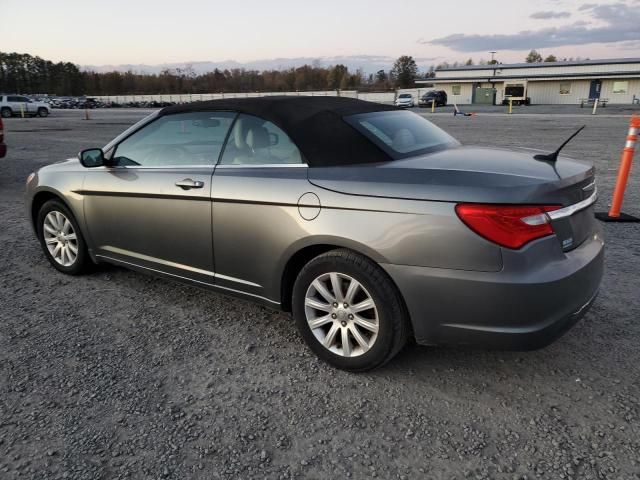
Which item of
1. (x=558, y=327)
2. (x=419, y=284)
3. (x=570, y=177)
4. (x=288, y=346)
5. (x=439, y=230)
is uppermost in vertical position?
(x=570, y=177)

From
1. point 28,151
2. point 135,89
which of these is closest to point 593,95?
point 28,151

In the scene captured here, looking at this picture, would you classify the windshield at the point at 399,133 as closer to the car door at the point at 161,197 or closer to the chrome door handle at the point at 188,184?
the car door at the point at 161,197

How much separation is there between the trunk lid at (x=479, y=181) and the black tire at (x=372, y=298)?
391mm

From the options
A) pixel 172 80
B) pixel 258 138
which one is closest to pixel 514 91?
pixel 258 138

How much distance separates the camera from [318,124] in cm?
322

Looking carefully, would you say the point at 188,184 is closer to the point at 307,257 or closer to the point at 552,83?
the point at 307,257

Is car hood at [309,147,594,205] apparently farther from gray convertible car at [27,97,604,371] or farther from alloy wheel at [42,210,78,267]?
alloy wheel at [42,210,78,267]

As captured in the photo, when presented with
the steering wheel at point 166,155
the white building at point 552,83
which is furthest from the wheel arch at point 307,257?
the white building at point 552,83

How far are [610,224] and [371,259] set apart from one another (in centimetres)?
468

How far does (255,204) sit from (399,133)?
43.6 inches

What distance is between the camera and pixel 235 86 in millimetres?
124938

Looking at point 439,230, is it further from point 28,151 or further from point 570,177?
point 28,151

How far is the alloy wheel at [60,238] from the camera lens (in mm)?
4586

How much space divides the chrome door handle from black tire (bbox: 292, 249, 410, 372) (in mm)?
986
